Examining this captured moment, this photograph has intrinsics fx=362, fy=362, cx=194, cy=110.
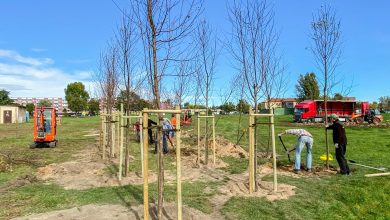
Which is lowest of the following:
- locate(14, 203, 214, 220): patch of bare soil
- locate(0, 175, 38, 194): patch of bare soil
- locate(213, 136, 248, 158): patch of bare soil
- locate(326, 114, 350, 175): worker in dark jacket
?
locate(14, 203, 214, 220): patch of bare soil

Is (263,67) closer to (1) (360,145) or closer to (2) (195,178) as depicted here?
(2) (195,178)

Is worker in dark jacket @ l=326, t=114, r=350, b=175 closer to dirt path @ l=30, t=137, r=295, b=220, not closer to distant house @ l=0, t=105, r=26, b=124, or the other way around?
dirt path @ l=30, t=137, r=295, b=220

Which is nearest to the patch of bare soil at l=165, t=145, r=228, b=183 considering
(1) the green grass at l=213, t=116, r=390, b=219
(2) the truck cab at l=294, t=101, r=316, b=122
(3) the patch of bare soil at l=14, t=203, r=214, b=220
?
(1) the green grass at l=213, t=116, r=390, b=219

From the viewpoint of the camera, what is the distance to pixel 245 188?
7867 mm

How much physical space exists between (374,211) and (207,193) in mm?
3337

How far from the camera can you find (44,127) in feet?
56.3

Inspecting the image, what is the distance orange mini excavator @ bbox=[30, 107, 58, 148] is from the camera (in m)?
16.7

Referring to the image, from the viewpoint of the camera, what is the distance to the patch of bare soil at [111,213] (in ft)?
18.8

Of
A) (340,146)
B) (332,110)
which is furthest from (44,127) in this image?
(332,110)

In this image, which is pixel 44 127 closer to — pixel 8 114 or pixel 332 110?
pixel 332 110

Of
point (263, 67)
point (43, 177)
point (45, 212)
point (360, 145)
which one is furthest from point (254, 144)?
point (360, 145)

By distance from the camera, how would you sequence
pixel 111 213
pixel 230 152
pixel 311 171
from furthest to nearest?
pixel 230 152 → pixel 311 171 → pixel 111 213

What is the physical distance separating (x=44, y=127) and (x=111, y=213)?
1268 centimetres

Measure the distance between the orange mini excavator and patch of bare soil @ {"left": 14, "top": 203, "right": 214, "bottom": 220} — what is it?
11.6 metres
